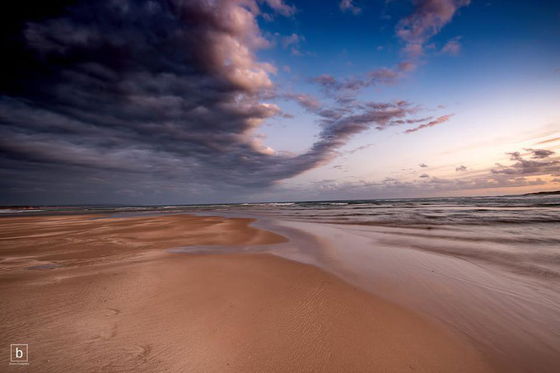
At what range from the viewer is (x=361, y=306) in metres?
3.78

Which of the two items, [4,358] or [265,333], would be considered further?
[265,333]

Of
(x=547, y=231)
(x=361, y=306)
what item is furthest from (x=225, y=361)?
(x=547, y=231)

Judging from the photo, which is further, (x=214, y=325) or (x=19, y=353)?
(x=214, y=325)

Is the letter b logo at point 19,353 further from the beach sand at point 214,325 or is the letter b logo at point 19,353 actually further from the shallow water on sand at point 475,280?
the shallow water on sand at point 475,280

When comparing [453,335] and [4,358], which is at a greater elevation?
[4,358]

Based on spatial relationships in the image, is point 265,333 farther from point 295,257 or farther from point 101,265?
point 101,265

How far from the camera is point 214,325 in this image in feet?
10.3

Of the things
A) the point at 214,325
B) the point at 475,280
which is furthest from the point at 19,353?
the point at 475,280

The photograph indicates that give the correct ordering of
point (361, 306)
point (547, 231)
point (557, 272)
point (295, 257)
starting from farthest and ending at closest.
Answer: point (547, 231)
point (295, 257)
point (557, 272)
point (361, 306)

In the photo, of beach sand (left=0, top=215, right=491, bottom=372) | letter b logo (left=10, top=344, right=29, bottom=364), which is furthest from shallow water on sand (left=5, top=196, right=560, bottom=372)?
letter b logo (left=10, top=344, right=29, bottom=364)

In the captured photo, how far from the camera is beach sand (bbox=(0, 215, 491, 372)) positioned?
2436 millimetres

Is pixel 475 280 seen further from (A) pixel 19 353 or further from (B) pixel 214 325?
(A) pixel 19 353

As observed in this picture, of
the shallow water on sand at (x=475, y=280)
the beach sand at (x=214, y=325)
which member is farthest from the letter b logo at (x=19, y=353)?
the shallow water on sand at (x=475, y=280)

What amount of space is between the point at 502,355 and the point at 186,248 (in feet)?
27.8
